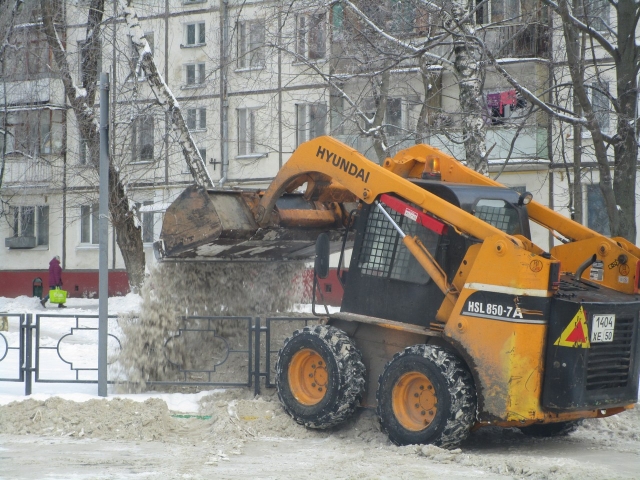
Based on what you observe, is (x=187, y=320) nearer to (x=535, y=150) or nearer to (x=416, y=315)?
(x=416, y=315)

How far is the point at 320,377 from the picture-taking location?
8797mm

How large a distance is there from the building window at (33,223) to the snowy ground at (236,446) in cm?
2643

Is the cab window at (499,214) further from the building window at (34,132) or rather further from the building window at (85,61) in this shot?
the building window at (34,132)

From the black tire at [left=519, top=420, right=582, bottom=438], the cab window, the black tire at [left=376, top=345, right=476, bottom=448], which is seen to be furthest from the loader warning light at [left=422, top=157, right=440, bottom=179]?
the black tire at [left=519, top=420, right=582, bottom=438]

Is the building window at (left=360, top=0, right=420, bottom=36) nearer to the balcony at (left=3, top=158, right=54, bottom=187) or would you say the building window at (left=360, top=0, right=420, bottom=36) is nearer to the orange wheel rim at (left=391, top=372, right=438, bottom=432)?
the orange wheel rim at (left=391, top=372, right=438, bottom=432)

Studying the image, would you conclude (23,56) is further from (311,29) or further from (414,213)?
(414,213)

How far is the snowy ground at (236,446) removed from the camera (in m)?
6.94

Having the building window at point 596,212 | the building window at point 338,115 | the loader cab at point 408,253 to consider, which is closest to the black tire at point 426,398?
the loader cab at point 408,253

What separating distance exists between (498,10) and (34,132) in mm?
18307

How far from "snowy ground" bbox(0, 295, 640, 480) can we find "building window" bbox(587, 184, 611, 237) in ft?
59.2

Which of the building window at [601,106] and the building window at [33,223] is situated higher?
the building window at [601,106]

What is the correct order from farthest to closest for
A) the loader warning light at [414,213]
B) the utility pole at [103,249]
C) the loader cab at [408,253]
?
the utility pole at [103,249], the loader cab at [408,253], the loader warning light at [414,213]

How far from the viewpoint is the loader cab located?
8.12 metres

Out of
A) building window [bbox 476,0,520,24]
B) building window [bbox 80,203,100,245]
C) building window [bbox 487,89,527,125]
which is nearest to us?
building window [bbox 487,89,527,125]
